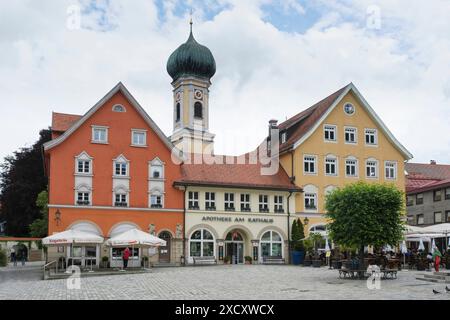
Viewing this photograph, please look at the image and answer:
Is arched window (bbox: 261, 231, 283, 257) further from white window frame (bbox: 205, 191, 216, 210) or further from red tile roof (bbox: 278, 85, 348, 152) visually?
red tile roof (bbox: 278, 85, 348, 152)

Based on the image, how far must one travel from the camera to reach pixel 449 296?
69.5ft

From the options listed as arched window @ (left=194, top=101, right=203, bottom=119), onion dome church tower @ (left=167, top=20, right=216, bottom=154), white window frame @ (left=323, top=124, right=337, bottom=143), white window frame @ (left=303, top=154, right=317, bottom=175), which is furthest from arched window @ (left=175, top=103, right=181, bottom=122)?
white window frame @ (left=303, top=154, right=317, bottom=175)

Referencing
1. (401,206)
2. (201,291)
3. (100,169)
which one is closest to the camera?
(201,291)

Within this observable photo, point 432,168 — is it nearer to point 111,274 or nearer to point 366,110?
point 366,110

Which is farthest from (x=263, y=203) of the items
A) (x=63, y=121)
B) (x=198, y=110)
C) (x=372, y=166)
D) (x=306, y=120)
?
A: (x=198, y=110)

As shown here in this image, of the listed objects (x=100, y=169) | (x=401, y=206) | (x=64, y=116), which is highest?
(x=64, y=116)

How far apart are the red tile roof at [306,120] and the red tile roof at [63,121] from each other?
1703cm

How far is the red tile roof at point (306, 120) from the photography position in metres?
50.1

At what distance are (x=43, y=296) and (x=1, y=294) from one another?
2057mm

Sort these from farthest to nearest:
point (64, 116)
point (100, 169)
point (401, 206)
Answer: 1. point (64, 116)
2. point (100, 169)
3. point (401, 206)

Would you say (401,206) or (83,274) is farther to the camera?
(83,274)

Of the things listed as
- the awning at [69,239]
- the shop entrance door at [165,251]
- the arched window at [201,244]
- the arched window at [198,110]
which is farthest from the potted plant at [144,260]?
the arched window at [198,110]

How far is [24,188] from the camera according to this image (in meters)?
56.9

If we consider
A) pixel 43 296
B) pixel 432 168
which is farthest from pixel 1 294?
pixel 432 168
